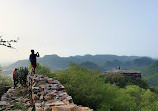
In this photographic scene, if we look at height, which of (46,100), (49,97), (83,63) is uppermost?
(49,97)

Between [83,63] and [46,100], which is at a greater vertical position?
[46,100]

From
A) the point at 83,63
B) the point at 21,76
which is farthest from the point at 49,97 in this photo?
the point at 83,63

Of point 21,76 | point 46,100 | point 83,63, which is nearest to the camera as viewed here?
point 46,100

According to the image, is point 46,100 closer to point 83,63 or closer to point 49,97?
point 49,97

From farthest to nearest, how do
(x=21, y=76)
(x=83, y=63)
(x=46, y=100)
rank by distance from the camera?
(x=83, y=63) < (x=21, y=76) < (x=46, y=100)

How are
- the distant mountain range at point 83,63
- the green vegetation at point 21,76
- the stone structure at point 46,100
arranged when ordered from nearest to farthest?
the stone structure at point 46,100 < the green vegetation at point 21,76 < the distant mountain range at point 83,63

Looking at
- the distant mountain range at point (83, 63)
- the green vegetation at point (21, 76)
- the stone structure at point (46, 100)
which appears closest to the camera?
the stone structure at point (46, 100)

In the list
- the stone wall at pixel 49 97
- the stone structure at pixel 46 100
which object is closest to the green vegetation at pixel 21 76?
the stone structure at pixel 46 100

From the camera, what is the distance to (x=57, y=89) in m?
7.20

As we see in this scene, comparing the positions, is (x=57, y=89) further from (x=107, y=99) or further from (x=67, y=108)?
(x=107, y=99)

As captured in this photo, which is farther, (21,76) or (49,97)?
(21,76)

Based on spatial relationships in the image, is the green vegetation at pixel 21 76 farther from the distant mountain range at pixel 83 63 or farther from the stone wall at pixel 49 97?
the distant mountain range at pixel 83 63

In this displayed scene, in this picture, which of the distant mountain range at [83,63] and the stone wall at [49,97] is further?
the distant mountain range at [83,63]

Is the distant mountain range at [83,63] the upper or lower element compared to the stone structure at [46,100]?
lower
